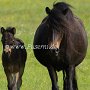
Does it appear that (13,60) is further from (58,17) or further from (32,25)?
(32,25)

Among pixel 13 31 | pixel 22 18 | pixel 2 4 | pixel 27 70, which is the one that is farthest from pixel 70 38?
pixel 2 4

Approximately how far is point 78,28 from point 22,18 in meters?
19.9

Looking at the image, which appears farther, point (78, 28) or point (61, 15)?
point (78, 28)

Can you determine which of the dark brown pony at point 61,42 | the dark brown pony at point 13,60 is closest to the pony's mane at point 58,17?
the dark brown pony at point 61,42

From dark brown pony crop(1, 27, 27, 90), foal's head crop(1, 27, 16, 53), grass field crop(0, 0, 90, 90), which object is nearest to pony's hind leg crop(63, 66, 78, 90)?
dark brown pony crop(1, 27, 27, 90)

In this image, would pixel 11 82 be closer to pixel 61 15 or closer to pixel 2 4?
pixel 61 15

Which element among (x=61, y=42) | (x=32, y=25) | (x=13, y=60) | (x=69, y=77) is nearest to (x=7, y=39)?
(x=13, y=60)

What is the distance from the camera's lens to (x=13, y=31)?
39.7 feet

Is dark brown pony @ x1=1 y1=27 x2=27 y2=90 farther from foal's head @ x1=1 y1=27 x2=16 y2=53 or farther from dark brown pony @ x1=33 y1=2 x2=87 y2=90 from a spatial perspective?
dark brown pony @ x1=33 y1=2 x2=87 y2=90

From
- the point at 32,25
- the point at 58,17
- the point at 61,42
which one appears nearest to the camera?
the point at 58,17

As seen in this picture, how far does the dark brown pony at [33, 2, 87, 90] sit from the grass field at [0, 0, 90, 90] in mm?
2066

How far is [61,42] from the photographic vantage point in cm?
1197

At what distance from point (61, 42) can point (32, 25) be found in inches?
719

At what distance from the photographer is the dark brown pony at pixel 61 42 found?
459 inches
